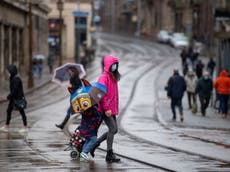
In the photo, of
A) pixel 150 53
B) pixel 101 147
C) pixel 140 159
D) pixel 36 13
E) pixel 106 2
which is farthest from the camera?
pixel 106 2

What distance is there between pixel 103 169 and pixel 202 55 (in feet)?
245

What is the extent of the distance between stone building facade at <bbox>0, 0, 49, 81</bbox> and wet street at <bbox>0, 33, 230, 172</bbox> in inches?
322

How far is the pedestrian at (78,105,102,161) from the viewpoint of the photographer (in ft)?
49.9

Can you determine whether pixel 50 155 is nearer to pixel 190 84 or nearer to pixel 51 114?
pixel 51 114

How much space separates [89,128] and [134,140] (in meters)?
5.26

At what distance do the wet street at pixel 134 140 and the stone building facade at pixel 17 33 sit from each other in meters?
8.19

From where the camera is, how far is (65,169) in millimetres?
14094

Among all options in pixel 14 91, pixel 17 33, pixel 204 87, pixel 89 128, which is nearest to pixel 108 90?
pixel 89 128

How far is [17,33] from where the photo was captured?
6247 centimetres

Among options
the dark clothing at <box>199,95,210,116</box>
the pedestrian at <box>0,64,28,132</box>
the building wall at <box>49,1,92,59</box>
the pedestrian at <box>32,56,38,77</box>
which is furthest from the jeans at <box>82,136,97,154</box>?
the building wall at <box>49,1,92,59</box>

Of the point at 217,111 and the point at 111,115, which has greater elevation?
the point at 111,115

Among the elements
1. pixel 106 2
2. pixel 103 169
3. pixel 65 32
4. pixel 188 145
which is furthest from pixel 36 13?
pixel 106 2

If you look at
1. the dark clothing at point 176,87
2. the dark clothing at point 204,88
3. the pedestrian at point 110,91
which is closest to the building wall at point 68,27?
the dark clothing at point 204,88

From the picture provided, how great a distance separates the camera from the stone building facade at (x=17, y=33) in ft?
181
